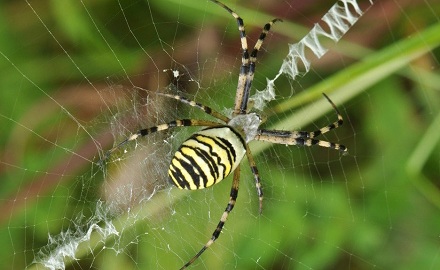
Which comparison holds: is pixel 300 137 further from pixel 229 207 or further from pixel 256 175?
pixel 229 207

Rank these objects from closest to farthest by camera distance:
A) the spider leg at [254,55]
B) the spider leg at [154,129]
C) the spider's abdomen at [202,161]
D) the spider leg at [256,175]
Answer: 1. the spider's abdomen at [202,161]
2. the spider leg at [154,129]
3. the spider leg at [256,175]
4. the spider leg at [254,55]

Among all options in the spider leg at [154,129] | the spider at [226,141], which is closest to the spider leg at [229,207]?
the spider at [226,141]

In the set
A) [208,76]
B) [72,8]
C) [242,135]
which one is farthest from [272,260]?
[72,8]

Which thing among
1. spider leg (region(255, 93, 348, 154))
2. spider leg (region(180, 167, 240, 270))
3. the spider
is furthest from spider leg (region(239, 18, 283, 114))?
spider leg (region(180, 167, 240, 270))

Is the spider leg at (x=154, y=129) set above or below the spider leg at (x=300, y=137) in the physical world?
above

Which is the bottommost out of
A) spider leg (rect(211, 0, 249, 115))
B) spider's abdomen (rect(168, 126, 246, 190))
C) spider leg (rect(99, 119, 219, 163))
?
spider's abdomen (rect(168, 126, 246, 190))

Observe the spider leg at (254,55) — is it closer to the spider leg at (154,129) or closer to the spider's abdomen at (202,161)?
the spider leg at (154,129)

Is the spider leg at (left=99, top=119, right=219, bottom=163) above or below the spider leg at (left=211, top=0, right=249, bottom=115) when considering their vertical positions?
below

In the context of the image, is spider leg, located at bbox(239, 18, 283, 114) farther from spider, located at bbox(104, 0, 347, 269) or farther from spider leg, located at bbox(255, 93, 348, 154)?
spider leg, located at bbox(255, 93, 348, 154)

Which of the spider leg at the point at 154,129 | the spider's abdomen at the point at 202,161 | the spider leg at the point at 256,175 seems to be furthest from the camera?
the spider leg at the point at 256,175
